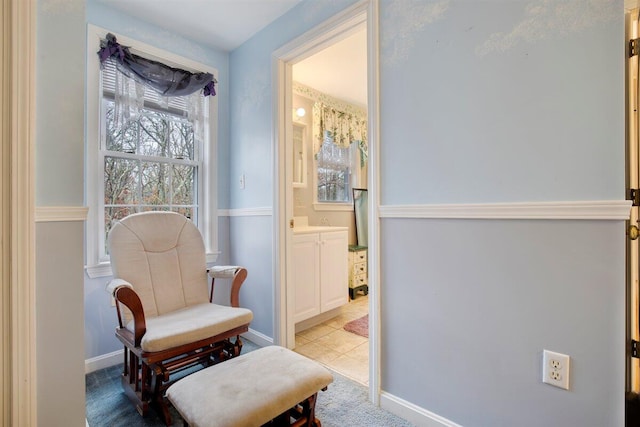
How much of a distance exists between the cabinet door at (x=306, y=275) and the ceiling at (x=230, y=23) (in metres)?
1.65

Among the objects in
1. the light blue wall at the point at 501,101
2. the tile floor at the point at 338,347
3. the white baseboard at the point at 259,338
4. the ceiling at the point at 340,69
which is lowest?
the tile floor at the point at 338,347

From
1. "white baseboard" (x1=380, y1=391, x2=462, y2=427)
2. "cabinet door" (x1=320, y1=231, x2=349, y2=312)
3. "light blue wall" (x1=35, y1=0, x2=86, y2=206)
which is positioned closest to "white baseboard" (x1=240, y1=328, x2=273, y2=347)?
"cabinet door" (x1=320, y1=231, x2=349, y2=312)

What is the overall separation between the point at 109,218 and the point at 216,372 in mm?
1634

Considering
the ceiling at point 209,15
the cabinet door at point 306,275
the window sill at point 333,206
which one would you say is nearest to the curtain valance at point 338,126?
the window sill at point 333,206

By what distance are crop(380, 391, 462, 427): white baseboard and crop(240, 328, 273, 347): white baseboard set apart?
1064 mm

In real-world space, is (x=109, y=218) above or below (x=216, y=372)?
above

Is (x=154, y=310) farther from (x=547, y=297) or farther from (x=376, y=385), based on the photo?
(x=547, y=297)

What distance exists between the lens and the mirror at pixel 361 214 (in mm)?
4238

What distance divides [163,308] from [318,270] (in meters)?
1.36

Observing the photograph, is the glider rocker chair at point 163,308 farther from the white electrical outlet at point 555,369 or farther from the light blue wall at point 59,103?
the white electrical outlet at point 555,369

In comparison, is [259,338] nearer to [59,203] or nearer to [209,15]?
[59,203]

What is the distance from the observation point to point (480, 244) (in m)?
1.31

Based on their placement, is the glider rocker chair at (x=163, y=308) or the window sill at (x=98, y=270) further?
the window sill at (x=98, y=270)

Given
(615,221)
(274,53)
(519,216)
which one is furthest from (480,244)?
(274,53)
